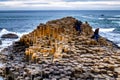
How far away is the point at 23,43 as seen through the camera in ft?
101

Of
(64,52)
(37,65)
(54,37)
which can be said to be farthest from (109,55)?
(54,37)

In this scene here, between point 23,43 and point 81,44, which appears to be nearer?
point 81,44

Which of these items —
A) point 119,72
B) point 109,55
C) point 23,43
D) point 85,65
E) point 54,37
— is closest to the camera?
point 119,72

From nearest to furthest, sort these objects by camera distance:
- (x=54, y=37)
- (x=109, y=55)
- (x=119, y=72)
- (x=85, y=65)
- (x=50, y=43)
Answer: (x=119, y=72), (x=85, y=65), (x=109, y=55), (x=50, y=43), (x=54, y=37)

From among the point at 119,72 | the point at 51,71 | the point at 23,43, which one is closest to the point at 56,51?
the point at 51,71

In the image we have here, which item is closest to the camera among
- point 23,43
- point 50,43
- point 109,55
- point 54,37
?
point 109,55

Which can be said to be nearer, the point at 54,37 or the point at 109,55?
the point at 109,55

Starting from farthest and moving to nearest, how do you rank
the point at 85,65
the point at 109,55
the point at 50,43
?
the point at 50,43
the point at 109,55
the point at 85,65

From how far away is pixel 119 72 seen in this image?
1770cm

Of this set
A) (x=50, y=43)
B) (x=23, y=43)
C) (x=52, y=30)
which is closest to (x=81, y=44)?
(x=50, y=43)

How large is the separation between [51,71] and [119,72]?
13.8 feet

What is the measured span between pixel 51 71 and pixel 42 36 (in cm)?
1171

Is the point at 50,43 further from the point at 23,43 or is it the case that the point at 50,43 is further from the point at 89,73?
the point at 89,73

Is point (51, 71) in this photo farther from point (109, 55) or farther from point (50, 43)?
point (50, 43)
